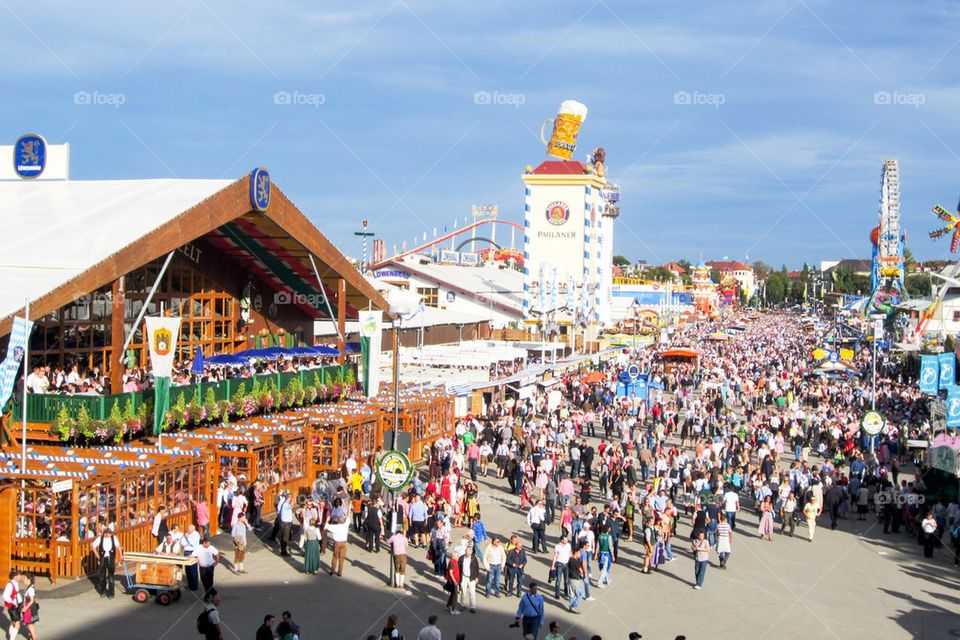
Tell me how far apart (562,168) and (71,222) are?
199ft

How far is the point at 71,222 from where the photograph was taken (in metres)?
22.5

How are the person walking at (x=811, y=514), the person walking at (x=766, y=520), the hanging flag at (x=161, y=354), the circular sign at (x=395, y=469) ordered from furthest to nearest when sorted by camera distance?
1. the person walking at (x=811, y=514)
2. the person walking at (x=766, y=520)
3. the hanging flag at (x=161, y=354)
4. the circular sign at (x=395, y=469)

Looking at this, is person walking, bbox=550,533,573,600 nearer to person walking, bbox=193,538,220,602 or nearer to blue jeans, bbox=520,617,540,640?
blue jeans, bbox=520,617,540,640

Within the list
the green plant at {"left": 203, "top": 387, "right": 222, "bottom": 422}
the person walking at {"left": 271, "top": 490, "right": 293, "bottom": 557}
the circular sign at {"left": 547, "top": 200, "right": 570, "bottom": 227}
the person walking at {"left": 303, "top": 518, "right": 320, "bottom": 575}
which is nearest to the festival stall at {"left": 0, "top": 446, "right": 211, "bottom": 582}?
the person walking at {"left": 271, "top": 490, "right": 293, "bottom": 557}

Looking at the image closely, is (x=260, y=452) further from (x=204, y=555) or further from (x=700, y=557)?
(x=700, y=557)

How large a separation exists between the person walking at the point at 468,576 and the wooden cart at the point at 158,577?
151 inches

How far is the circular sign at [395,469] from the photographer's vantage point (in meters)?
18.2

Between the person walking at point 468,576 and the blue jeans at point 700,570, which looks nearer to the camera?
the person walking at point 468,576

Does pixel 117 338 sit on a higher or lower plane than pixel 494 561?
higher

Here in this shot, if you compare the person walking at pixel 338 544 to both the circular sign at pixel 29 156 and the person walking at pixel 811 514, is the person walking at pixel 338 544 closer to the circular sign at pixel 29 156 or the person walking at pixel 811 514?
the person walking at pixel 811 514

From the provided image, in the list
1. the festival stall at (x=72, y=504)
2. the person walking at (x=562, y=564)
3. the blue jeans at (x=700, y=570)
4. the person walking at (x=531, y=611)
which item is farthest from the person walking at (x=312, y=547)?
the blue jeans at (x=700, y=570)

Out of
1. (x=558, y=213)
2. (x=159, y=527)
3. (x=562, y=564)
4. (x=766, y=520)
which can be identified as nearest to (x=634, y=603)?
(x=562, y=564)

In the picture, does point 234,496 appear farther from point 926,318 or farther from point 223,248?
point 926,318

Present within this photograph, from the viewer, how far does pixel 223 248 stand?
28156 mm
